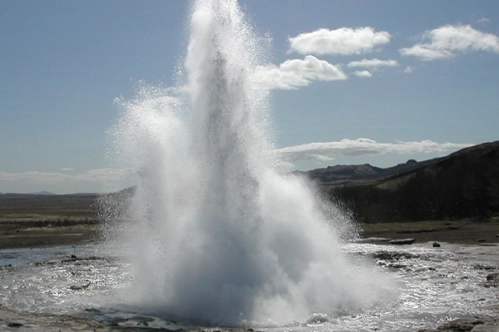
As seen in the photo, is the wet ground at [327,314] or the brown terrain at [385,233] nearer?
the wet ground at [327,314]

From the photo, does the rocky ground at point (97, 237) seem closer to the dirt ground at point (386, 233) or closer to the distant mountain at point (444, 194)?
the dirt ground at point (386, 233)

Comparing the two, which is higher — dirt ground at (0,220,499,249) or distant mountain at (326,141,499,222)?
distant mountain at (326,141,499,222)

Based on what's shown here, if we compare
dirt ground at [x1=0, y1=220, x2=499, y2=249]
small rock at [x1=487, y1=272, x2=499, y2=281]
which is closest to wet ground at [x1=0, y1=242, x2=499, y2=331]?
small rock at [x1=487, y1=272, x2=499, y2=281]

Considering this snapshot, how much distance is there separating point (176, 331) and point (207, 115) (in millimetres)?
8116

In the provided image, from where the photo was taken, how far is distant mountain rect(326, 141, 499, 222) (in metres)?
50.6

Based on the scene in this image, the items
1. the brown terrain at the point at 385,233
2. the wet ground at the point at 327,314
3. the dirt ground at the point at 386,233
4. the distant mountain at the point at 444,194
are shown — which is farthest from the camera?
the distant mountain at the point at 444,194

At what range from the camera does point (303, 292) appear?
583 inches

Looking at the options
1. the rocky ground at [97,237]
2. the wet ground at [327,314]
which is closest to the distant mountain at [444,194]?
the rocky ground at [97,237]

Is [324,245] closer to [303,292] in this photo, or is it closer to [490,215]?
[303,292]

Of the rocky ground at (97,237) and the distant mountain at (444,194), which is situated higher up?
the distant mountain at (444,194)

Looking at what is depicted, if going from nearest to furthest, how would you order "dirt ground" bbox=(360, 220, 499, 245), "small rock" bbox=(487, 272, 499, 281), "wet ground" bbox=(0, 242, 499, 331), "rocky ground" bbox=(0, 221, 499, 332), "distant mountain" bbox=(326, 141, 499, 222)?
"rocky ground" bbox=(0, 221, 499, 332), "wet ground" bbox=(0, 242, 499, 331), "small rock" bbox=(487, 272, 499, 281), "dirt ground" bbox=(360, 220, 499, 245), "distant mountain" bbox=(326, 141, 499, 222)

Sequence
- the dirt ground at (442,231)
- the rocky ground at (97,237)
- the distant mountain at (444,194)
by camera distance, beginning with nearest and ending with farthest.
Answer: the rocky ground at (97,237) < the dirt ground at (442,231) < the distant mountain at (444,194)

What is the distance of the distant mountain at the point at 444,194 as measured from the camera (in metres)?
50.6

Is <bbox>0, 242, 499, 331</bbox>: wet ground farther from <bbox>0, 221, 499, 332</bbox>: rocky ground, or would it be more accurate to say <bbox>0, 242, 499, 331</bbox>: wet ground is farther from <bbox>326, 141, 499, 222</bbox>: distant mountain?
<bbox>326, 141, 499, 222</bbox>: distant mountain
